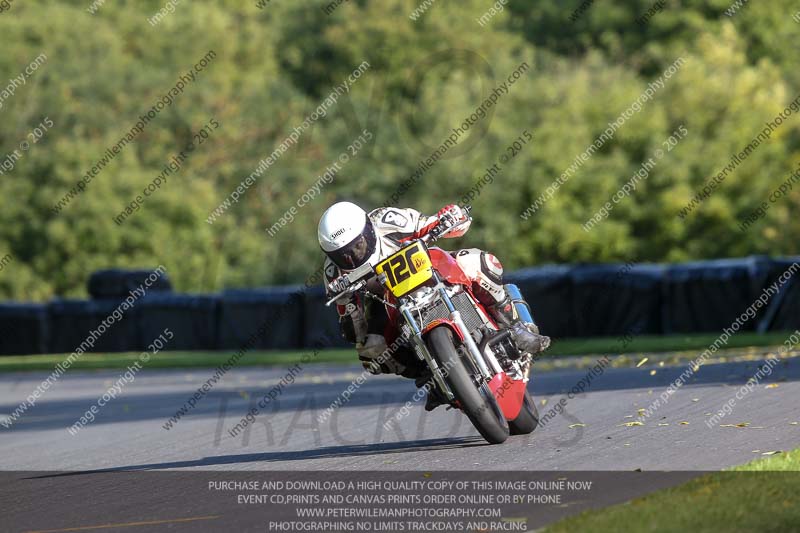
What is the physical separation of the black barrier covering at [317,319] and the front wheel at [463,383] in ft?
63.9

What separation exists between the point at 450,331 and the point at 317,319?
65.5 feet

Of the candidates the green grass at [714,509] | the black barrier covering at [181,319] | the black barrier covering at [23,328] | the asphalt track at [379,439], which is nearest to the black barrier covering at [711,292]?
the asphalt track at [379,439]

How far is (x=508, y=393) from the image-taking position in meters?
8.42

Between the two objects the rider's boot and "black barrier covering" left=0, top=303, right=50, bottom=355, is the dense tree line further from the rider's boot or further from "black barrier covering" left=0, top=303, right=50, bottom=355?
the rider's boot

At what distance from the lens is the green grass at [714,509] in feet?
17.5

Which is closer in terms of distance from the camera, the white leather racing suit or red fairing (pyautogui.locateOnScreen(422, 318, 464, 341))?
red fairing (pyautogui.locateOnScreen(422, 318, 464, 341))

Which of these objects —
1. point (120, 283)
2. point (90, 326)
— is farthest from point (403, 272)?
point (90, 326)

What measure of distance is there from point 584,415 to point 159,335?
21740mm

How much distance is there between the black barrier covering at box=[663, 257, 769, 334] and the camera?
878 inches

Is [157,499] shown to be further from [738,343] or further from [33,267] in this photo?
[33,267]

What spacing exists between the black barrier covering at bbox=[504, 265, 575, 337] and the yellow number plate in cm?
1606

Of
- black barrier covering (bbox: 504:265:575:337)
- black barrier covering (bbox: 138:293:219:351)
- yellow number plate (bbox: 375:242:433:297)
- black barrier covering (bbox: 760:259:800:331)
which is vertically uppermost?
yellow number plate (bbox: 375:242:433:297)

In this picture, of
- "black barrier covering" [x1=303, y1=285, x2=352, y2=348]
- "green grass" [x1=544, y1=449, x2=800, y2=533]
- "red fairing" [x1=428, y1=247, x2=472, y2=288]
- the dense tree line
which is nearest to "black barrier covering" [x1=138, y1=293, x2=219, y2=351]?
"black barrier covering" [x1=303, y1=285, x2=352, y2=348]

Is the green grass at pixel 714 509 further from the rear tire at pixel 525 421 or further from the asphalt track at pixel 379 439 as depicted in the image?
the rear tire at pixel 525 421
